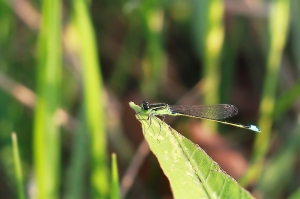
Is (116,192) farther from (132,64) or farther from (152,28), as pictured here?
(132,64)

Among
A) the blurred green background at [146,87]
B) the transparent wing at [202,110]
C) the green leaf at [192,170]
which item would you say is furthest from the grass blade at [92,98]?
the green leaf at [192,170]

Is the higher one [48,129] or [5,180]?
[5,180]

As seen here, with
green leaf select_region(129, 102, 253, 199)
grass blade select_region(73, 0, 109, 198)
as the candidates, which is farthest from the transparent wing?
green leaf select_region(129, 102, 253, 199)

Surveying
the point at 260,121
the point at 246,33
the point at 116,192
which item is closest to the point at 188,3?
the point at 246,33

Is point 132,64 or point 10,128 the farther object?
point 132,64

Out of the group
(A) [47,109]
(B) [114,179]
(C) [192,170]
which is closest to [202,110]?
(A) [47,109]

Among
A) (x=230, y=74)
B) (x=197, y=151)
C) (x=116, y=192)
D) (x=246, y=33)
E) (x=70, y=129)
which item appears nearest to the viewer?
(x=197, y=151)

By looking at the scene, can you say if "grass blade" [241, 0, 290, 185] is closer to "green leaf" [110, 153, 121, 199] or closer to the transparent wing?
the transparent wing

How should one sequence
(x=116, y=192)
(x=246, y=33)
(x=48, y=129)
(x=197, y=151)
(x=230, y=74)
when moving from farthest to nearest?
(x=246, y=33) → (x=230, y=74) → (x=48, y=129) → (x=116, y=192) → (x=197, y=151)
